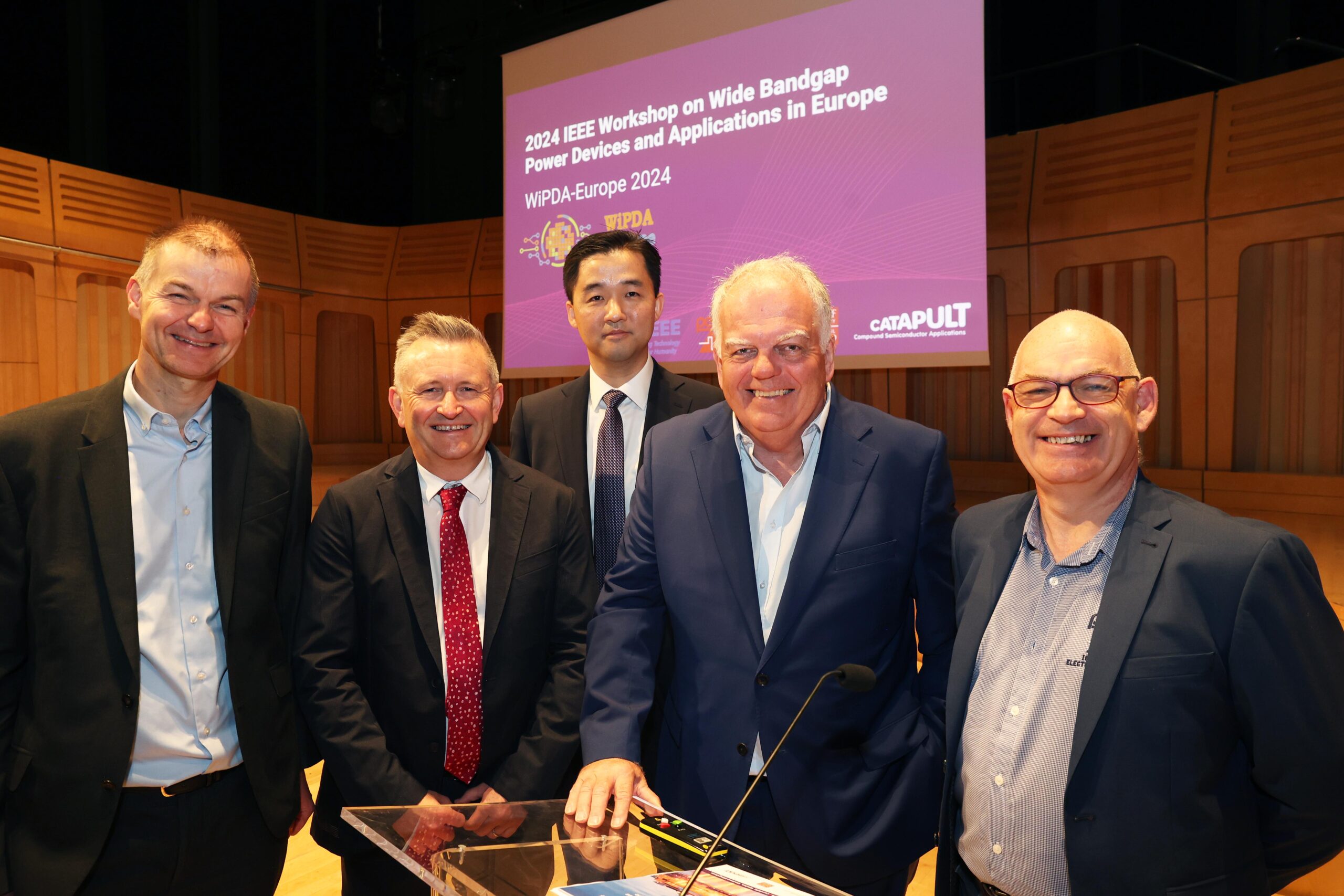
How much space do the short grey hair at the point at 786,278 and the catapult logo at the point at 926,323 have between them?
2.96 metres

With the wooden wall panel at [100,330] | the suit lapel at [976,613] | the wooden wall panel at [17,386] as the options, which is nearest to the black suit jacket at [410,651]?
the suit lapel at [976,613]

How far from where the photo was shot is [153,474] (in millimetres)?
1742

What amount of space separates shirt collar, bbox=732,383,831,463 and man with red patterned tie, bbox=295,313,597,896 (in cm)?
46

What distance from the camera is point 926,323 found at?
4.55 meters

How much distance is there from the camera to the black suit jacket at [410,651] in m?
1.74

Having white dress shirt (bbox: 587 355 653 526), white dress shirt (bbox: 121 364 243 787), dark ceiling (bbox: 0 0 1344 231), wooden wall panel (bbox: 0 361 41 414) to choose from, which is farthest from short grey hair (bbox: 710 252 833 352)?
wooden wall panel (bbox: 0 361 41 414)

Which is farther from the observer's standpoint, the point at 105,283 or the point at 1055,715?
the point at 105,283

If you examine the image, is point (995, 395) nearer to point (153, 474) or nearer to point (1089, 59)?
point (1089, 59)

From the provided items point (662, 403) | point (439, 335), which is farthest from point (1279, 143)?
point (439, 335)

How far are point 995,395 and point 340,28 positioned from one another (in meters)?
7.56

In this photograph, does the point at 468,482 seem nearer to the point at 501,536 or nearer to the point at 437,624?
the point at 501,536

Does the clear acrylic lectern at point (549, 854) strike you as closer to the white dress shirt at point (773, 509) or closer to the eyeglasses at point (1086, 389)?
the white dress shirt at point (773, 509)

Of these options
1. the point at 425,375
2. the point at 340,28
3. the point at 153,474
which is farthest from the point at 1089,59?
the point at 340,28

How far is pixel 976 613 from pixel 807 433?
18.2 inches
